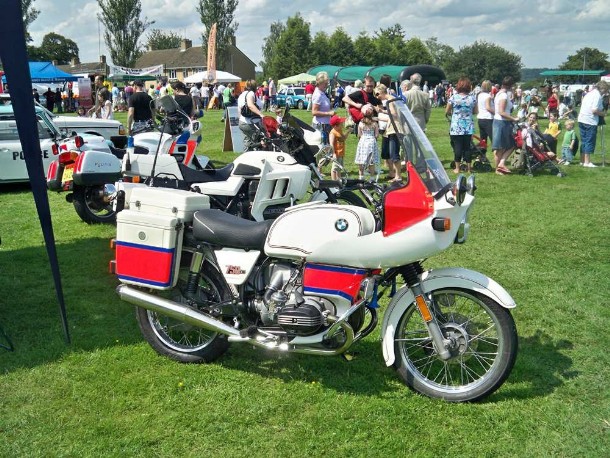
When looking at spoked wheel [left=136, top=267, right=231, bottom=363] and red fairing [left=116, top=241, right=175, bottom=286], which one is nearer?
red fairing [left=116, top=241, right=175, bottom=286]

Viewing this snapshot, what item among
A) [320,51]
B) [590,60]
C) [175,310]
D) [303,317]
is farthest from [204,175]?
[590,60]

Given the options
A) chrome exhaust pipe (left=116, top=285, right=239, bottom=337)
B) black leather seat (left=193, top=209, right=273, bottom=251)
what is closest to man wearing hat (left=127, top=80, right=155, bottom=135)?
chrome exhaust pipe (left=116, top=285, right=239, bottom=337)

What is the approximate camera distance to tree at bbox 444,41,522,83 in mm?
88625

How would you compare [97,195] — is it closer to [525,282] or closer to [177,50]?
[525,282]

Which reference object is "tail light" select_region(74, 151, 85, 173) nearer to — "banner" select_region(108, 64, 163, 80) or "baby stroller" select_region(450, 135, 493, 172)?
"baby stroller" select_region(450, 135, 493, 172)

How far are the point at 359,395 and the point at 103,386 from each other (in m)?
1.72

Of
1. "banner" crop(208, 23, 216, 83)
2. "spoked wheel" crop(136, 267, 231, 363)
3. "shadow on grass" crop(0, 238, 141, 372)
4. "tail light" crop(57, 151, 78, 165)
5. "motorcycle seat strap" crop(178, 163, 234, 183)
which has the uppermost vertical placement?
"banner" crop(208, 23, 216, 83)

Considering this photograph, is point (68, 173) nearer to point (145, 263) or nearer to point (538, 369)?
point (145, 263)

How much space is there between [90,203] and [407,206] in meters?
6.28

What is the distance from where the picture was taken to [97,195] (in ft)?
28.9

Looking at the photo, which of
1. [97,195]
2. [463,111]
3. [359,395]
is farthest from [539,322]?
[463,111]

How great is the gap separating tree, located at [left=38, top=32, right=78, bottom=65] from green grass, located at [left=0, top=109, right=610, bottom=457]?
93927 millimetres

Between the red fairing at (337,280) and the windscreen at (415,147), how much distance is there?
28.0 inches

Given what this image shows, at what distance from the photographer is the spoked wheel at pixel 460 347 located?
12.3 ft
